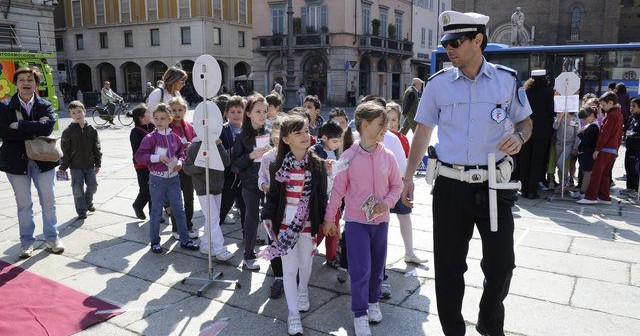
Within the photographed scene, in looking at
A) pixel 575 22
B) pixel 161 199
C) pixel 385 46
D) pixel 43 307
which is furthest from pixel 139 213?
pixel 575 22

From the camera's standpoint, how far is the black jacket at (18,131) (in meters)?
4.96

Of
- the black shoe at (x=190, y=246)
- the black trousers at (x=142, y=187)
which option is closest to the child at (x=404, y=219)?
the black shoe at (x=190, y=246)

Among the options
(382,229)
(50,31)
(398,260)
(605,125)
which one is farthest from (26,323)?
(50,31)

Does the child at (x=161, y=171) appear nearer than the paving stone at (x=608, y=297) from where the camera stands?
No

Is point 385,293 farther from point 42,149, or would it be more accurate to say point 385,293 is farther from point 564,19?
point 564,19

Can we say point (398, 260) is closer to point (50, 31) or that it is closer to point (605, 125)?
point (605, 125)

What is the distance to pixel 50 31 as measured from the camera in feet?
94.7

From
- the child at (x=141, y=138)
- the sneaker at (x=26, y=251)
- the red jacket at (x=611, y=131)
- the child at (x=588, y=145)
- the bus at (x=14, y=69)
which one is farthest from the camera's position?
the bus at (x=14, y=69)

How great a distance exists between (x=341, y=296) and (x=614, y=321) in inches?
82.2

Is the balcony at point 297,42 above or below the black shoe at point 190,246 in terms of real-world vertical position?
above

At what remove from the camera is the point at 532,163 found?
8.12 m

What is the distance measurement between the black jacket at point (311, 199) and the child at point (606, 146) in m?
5.65

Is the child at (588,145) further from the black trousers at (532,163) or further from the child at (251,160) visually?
the child at (251,160)

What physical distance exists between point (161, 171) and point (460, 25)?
3575 mm
